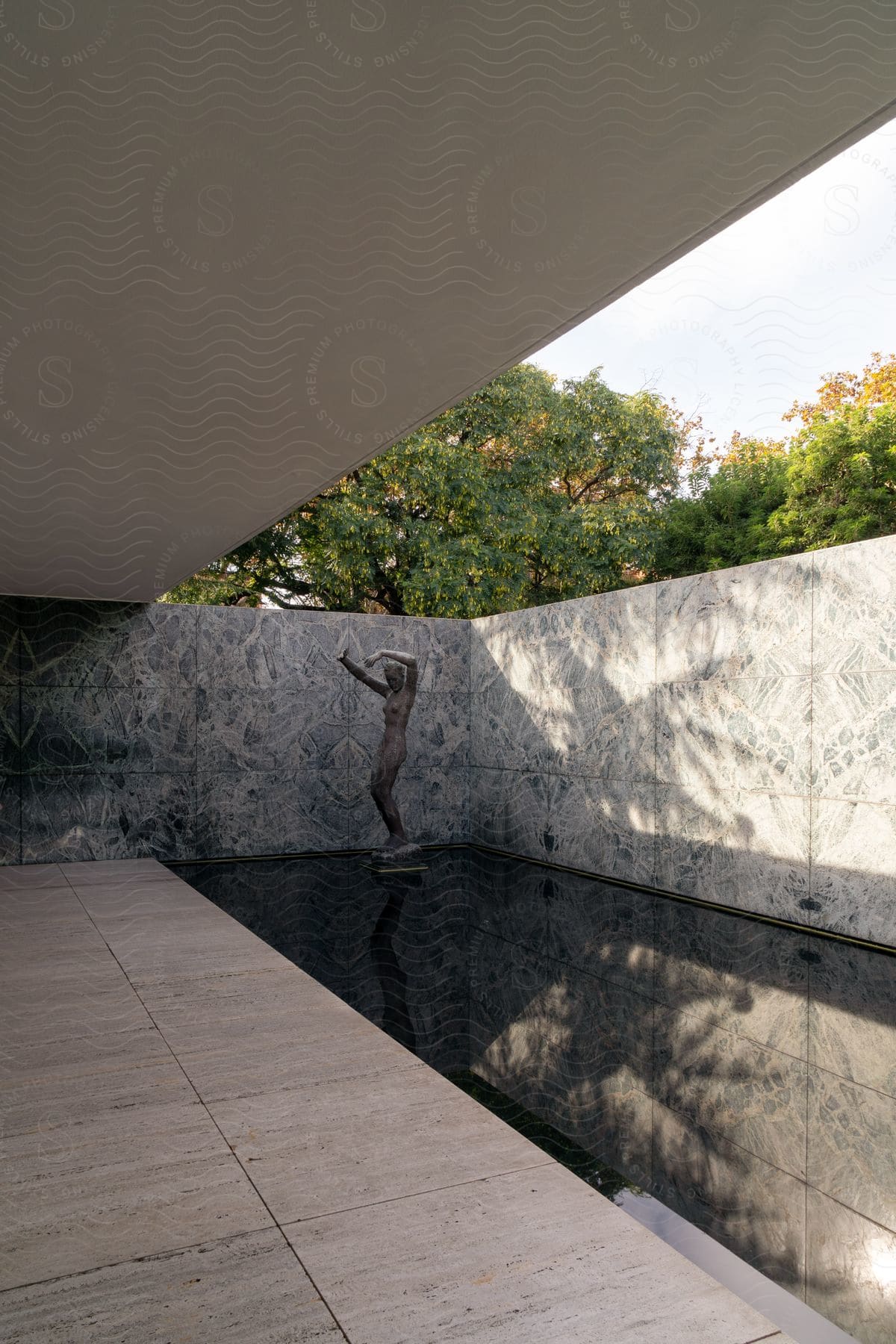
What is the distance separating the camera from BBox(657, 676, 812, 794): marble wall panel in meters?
6.82

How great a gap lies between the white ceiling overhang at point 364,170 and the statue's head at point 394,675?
5657 millimetres

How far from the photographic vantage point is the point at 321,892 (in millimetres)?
7930

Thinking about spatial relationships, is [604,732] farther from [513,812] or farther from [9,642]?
[9,642]

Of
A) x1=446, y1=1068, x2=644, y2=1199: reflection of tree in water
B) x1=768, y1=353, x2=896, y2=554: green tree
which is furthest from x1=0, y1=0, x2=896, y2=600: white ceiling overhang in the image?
x1=768, y1=353, x2=896, y2=554: green tree

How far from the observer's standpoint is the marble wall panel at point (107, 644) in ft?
29.9

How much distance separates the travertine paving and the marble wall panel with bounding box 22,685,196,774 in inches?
190

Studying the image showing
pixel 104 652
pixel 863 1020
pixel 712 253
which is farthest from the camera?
pixel 104 652

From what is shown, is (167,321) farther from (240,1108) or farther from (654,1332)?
(654,1332)

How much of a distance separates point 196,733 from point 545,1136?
22.5 feet

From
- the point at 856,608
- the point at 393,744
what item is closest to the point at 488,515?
the point at 393,744

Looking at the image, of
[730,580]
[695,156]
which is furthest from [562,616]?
[695,156]

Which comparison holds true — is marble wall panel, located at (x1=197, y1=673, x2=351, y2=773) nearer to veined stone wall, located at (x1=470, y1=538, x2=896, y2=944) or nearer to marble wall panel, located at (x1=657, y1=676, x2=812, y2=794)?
veined stone wall, located at (x1=470, y1=538, x2=896, y2=944)

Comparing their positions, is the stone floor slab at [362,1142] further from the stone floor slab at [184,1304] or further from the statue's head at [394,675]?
the statue's head at [394,675]

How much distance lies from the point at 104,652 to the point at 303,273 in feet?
23.8
